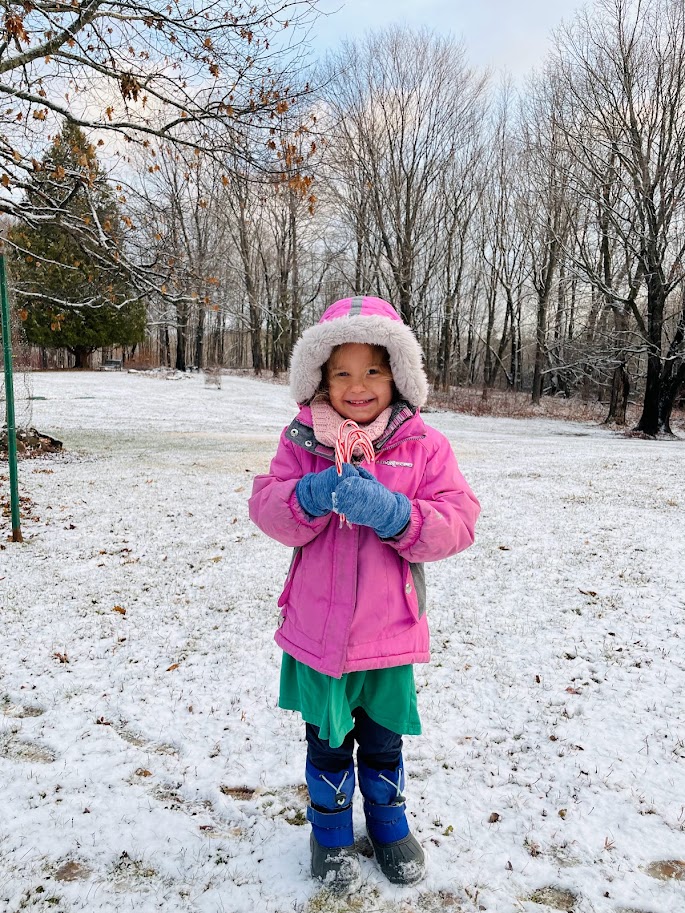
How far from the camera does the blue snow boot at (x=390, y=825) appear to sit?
6.64 feet

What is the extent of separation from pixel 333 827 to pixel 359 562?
97cm

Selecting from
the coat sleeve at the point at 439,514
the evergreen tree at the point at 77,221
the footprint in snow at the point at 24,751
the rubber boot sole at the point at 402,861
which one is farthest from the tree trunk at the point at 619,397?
the footprint in snow at the point at 24,751

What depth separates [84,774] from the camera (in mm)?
2602

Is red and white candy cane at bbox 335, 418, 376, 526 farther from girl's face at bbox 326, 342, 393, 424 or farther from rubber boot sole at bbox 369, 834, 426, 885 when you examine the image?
rubber boot sole at bbox 369, 834, 426, 885

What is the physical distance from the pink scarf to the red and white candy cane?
0.02 metres

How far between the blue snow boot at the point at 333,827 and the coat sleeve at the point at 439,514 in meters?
0.85

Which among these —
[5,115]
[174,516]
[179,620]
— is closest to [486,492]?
[174,516]

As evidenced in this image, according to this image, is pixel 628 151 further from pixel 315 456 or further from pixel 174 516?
pixel 315 456

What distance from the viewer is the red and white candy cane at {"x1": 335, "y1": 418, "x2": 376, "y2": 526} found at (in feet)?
5.80

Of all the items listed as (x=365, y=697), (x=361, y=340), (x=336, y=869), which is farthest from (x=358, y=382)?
(x=336, y=869)

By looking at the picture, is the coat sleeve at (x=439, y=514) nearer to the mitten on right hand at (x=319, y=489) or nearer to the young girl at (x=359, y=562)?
the young girl at (x=359, y=562)

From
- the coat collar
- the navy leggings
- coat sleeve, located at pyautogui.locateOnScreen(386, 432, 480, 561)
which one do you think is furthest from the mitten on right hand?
the navy leggings

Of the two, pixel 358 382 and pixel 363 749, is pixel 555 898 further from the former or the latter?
pixel 358 382

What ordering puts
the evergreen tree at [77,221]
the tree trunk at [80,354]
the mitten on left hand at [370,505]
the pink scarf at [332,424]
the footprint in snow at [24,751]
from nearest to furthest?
the mitten on left hand at [370,505] → the pink scarf at [332,424] → the footprint in snow at [24,751] → the evergreen tree at [77,221] → the tree trunk at [80,354]
